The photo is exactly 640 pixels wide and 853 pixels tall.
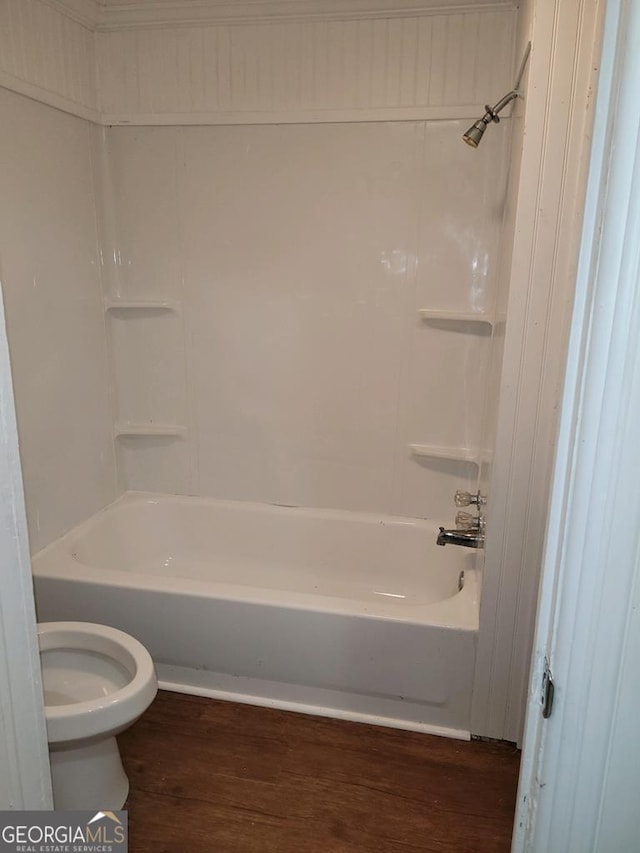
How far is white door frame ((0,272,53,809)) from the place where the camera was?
0.73 metres

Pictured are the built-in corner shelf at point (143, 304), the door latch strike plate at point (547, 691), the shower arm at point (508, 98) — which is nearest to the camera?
the door latch strike plate at point (547, 691)

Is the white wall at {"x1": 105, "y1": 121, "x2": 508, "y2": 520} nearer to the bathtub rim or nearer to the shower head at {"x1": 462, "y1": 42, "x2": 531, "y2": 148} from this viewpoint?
the shower head at {"x1": 462, "y1": 42, "x2": 531, "y2": 148}

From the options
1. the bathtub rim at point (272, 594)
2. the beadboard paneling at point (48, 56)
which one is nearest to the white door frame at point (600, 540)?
the bathtub rim at point (272, 594)

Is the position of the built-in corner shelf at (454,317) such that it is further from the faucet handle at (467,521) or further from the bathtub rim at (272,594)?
the bathtub rim at (272,594)

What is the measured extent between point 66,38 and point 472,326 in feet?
5.94

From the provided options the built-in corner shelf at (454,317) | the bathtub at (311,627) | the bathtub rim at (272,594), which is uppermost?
the built-in corner shelf at (454,317)

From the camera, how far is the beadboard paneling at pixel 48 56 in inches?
77.4

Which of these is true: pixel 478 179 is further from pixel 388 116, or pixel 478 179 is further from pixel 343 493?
pixel 343 493

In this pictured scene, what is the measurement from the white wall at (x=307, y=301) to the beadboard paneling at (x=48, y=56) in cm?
22

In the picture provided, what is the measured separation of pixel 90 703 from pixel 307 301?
1620 millimetres

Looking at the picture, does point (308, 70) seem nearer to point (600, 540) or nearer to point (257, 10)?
point (257, 10)

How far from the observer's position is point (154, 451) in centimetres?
278

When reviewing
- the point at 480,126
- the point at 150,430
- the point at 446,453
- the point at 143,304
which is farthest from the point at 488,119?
the point at 150,430

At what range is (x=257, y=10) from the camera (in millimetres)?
2240
